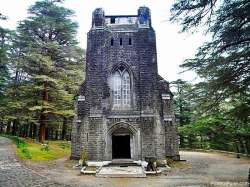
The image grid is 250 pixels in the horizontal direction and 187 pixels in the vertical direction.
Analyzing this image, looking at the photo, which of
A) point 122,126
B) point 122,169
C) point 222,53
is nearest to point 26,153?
point 122,126

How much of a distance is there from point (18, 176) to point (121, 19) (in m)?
13.3

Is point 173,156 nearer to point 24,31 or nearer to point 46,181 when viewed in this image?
point 46,181

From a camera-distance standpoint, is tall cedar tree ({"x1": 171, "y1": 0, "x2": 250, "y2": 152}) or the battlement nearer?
tall cedar tree ({"x1": 171, "y1": 0, "x2": 250, "y2": 152})

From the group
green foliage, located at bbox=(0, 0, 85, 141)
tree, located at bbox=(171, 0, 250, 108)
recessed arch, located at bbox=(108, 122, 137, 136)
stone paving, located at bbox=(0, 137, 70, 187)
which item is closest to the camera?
tree, located at bbox=(171, 0, 250, 108)

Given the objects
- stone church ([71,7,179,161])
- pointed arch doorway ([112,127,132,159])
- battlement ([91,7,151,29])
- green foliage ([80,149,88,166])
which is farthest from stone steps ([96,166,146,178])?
battlement ([91,7,151,29])

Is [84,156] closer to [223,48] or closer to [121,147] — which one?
[121,147]

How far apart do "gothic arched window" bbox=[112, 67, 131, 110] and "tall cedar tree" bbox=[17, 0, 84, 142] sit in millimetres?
7526

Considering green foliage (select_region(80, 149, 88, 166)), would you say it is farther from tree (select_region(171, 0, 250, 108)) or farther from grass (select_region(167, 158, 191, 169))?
tree (select_region(171, 0, 250, 108))

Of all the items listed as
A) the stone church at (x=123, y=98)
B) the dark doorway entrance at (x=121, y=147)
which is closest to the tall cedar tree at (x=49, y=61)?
the stone church at (x=123, y=98)

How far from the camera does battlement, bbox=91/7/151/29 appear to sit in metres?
20.5

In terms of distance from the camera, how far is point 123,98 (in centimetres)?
1973

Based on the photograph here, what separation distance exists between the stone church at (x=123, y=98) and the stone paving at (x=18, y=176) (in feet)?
15.4

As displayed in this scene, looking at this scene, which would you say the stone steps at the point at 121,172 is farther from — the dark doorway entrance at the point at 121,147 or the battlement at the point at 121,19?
the battlement at the point at 121,19

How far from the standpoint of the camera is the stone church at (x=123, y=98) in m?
18.7
